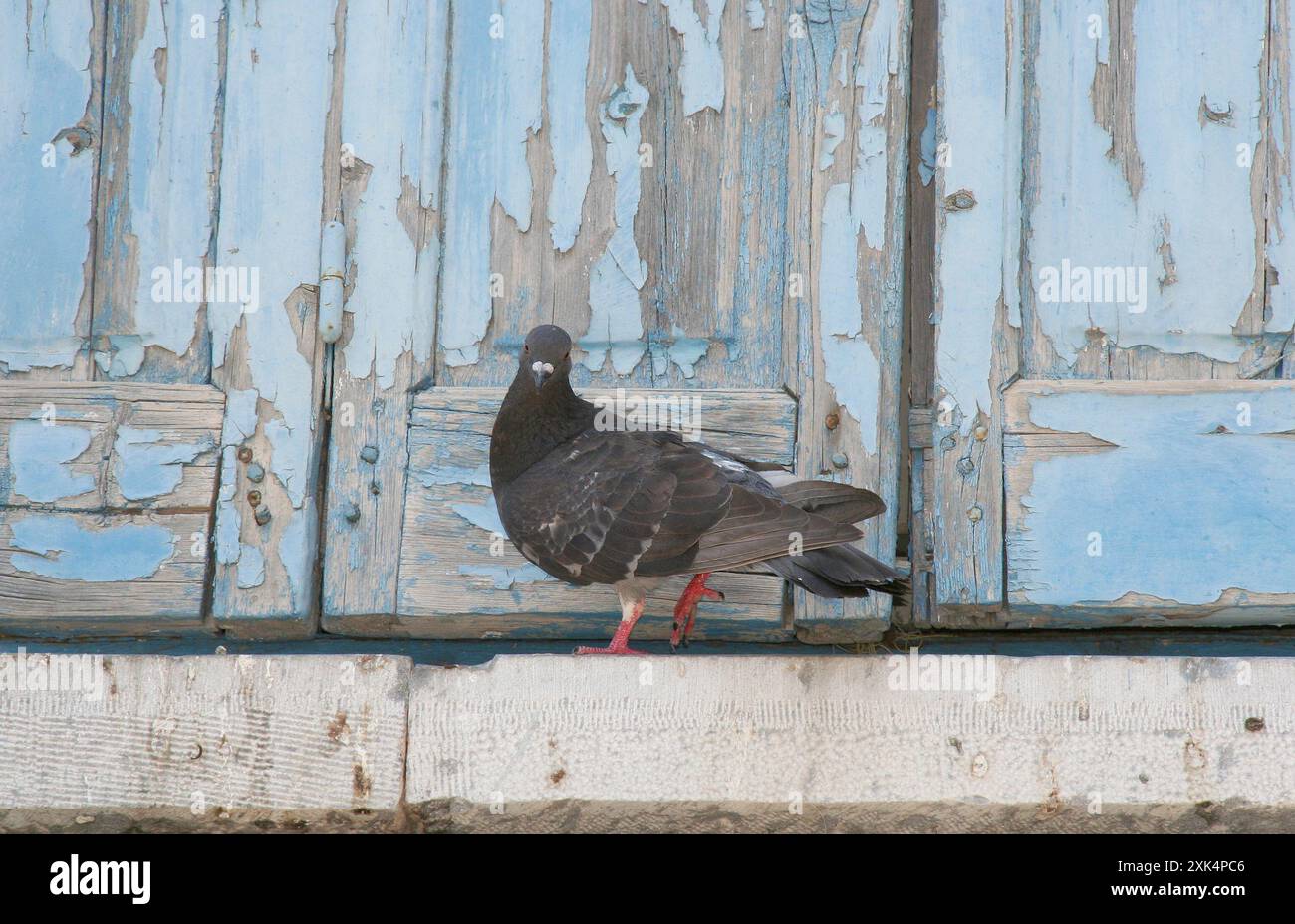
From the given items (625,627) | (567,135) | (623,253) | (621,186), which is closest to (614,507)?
(625,627)

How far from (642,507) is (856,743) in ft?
2.23

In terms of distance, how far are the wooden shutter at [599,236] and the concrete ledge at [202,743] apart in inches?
17.0

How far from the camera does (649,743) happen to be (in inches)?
109

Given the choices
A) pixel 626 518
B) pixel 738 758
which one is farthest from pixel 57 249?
pixel 738 758

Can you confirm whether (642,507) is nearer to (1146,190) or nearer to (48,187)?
(1146,190)

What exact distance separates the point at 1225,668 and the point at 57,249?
285 centimetres

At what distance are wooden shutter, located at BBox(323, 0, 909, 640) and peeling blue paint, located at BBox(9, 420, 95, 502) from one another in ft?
1.98

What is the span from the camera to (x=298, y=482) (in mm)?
3174

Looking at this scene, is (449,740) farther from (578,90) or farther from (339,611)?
(578,90)

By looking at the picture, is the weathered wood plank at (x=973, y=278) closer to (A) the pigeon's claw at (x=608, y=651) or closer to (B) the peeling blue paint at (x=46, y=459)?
(A) the pigeon's claw at (x=608, y=651)

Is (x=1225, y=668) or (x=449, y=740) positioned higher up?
(x=1225, y=668)

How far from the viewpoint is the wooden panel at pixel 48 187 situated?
322 centimetres

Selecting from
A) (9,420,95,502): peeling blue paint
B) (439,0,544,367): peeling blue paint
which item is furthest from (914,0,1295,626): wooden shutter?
(9,420,95,502): peeling blue paint

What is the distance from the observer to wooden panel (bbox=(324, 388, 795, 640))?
318 cm
